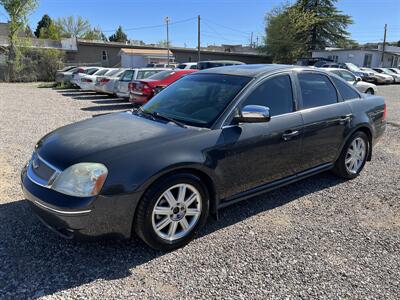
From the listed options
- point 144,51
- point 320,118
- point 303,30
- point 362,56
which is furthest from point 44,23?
point 320,118

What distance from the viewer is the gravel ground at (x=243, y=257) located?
256cm

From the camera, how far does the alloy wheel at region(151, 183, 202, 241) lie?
2947mm

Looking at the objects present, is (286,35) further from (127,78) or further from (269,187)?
(269,187)

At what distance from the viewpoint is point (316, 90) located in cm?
434

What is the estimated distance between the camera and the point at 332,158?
4.50 meters

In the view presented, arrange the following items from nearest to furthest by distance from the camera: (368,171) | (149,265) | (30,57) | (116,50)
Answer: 1. (149,265)
2. (368,171)
3. (30,57)
4. (116,50)

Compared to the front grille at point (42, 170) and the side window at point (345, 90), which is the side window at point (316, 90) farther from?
the front grille at point (42, 170)

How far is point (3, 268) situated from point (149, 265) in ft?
3.86

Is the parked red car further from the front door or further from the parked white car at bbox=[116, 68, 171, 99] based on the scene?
the front door

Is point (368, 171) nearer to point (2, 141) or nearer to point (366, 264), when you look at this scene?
point (366, 264)

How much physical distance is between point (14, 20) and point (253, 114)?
1177 inches

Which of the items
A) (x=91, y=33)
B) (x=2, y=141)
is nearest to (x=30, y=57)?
(x=2, y=141)

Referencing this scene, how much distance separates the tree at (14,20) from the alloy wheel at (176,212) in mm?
29568

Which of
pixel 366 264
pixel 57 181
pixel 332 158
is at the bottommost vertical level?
pixel 366 264
